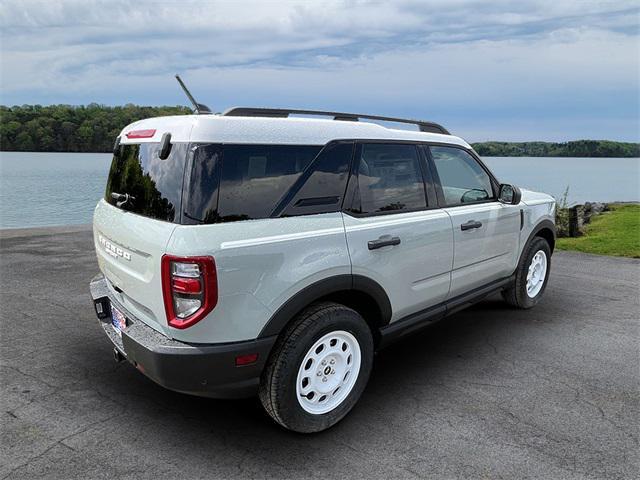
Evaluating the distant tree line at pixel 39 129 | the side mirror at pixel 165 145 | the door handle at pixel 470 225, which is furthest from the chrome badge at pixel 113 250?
the distant tree line at pixel 39 129

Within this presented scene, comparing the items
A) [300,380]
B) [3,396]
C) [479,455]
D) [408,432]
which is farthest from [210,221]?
[3,396]

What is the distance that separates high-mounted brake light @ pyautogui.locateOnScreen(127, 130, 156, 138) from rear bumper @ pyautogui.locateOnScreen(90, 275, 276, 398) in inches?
46.7

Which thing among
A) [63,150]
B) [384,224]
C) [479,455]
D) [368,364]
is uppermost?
[63,150]

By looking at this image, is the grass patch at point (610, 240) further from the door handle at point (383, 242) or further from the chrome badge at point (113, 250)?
the chrome badge at point (113, 250)

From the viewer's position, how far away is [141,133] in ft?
9.80

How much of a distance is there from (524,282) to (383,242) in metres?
2.69

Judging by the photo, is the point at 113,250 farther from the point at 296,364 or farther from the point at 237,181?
the point at 296,364

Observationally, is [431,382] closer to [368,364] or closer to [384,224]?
[368,364]

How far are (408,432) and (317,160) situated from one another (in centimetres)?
176

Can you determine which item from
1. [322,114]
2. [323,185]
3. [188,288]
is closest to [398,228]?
[323,185]

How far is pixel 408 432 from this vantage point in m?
2.87

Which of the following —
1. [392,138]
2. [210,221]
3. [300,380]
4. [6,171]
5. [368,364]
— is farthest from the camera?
[6,171]

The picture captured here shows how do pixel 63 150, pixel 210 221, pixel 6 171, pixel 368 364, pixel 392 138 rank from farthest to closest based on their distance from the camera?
pixel 6 171, pixel 63 150, pixel 392 138, pixel 368 364, pixel 210 221

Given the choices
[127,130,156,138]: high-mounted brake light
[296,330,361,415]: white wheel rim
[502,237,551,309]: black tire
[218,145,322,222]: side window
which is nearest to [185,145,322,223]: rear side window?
[218,145,322,222]: side window
